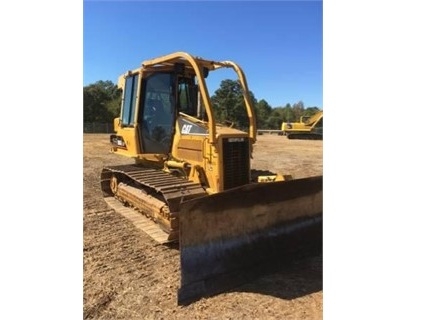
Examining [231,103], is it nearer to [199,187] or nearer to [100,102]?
[199,187]

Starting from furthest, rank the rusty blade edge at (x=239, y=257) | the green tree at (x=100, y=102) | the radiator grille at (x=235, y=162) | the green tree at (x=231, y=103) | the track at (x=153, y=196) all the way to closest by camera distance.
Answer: the green tree at (x=231, y=103)
the radiator grille at (x=235, y=162)
the track at (x=153, y=196)
the green tree at (x=100, y=102)
the rusty blade edge at (x=239, y=257)

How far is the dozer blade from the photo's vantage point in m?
2.60

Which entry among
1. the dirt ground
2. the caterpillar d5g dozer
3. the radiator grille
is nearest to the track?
the caterpillar d5g dozer

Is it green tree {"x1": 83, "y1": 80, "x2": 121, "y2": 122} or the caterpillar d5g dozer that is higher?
green tree {"x1": 83, "y1": 80, "x2": 121, "y2": 122}

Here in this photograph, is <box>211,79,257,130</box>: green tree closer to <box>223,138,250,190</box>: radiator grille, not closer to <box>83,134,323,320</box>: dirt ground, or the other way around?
<box>223,138,250,190</box>: radiator grille

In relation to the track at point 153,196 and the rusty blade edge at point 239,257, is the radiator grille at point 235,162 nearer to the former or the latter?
the track at point 153,196

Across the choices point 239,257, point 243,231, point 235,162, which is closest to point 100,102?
point 235,162

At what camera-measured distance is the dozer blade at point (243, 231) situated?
8.53 ft

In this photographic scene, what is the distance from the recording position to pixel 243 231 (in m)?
2.89

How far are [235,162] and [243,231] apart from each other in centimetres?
78

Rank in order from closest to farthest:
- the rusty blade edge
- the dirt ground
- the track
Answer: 1. the dirt ground
2. the rusty blade edge
3. the track

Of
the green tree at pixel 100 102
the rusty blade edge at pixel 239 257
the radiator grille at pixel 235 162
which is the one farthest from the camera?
the radiator grille at pixel 235 162

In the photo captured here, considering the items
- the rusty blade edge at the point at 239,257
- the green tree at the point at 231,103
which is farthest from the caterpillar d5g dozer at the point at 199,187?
the green tree at the point at 231,103
